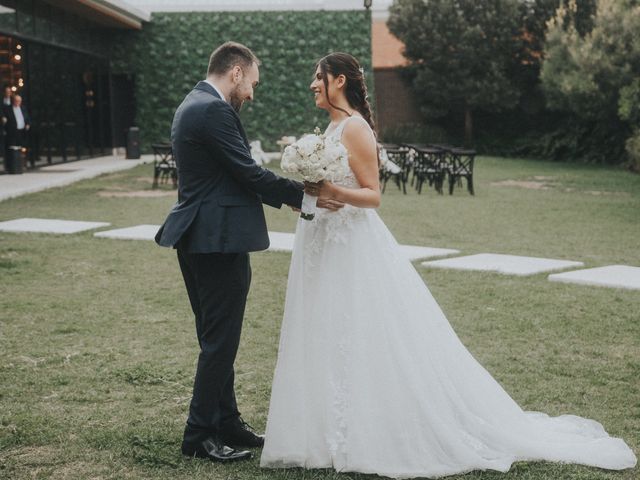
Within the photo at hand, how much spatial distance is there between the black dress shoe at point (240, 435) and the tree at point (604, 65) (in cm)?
2267

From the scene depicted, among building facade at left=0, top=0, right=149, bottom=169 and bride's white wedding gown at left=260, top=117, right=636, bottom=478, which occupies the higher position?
building facade at left=0, top=0, right=149, bottom=169

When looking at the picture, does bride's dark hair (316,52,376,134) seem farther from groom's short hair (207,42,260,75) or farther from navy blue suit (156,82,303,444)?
navy blue suit (156,82,303,444)

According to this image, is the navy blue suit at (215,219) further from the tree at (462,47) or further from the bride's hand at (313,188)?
the tree at (462,47)

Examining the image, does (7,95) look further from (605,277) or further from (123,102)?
(605,277)

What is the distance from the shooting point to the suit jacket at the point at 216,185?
3.61m

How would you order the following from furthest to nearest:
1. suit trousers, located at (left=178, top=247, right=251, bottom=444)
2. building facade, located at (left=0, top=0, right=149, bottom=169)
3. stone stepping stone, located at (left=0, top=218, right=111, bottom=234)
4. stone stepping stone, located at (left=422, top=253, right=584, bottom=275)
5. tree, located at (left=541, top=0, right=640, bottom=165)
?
tree, located at (left=541, top=0, right=640, bottom=165) < building facade, located at (left=0, top=0, right=149, bottom=169) < stone stepping stone, located at (left=0, top=218, right=111, bottom=234) < stone stepping stone, located at (left=422, top=253, right=584, bottom=275) < suit trousers, located at (left=178, top=247, right=251, bottom=444)

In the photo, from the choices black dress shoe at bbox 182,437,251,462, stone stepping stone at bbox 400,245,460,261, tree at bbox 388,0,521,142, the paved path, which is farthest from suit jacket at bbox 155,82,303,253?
tree at bbox 388,0,521,142

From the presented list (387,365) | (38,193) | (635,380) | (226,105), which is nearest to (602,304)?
(635,380)

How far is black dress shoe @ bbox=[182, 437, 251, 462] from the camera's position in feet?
12.3

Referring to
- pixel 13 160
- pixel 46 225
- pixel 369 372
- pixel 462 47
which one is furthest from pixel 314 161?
pixel 462 47

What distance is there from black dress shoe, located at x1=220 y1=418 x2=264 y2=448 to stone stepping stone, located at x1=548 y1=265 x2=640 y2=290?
14.8 feet

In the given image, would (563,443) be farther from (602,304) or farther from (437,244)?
(437,244)

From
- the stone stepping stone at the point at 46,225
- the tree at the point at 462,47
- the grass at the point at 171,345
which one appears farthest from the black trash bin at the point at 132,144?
the grass at the point at 171,345

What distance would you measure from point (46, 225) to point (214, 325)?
8124 millimetres
